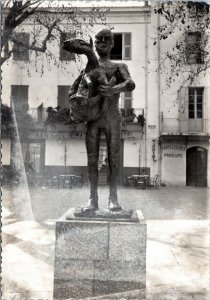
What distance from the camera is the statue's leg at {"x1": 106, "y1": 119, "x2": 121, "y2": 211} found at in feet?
12.2

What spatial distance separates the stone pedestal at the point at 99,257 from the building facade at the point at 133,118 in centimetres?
429

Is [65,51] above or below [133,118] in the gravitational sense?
above

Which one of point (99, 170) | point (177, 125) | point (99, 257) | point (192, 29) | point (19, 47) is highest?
point (192, 29)

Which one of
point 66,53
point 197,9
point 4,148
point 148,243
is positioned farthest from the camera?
point 66,53

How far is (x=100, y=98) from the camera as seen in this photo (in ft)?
11.6

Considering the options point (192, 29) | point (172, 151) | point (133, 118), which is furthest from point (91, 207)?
point (172, 151)

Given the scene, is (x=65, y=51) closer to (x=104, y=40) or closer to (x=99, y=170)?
(x=99, y=170)

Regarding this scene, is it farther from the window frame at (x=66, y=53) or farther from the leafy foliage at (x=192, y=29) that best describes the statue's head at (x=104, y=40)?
the window frame at (x=66, y=53)

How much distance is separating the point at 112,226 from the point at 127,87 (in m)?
1.49

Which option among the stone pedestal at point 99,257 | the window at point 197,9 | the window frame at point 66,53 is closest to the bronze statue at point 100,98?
the stone pedestal at point 99,257

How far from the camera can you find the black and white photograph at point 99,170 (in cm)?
341

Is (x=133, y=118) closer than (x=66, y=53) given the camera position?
No

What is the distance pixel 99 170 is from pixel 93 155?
2458 mm

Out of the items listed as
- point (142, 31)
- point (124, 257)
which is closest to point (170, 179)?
point (142, 31)
